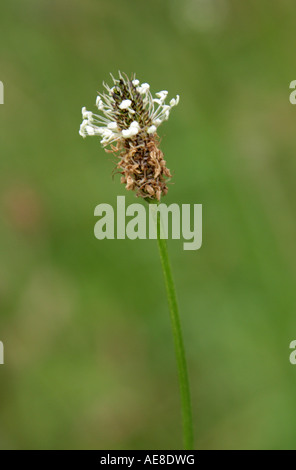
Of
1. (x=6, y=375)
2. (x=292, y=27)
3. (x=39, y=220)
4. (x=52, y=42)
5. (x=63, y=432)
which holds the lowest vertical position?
(x=63, y=432)

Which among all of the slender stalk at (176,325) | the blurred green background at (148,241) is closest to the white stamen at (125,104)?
the slender stalk at (176,325)

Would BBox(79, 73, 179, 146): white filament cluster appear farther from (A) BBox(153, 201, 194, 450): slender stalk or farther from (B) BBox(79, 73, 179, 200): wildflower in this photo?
(A) BBox(153, 201, 194, 450): slender stalk

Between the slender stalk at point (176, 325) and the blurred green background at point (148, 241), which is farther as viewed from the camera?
the blurred green background at point (148, 241)

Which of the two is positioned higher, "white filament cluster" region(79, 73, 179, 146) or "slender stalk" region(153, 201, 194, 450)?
"white filament cluster" region(79, 73, 179, 146)

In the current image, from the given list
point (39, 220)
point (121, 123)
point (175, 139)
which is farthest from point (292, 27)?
point (121, 123)

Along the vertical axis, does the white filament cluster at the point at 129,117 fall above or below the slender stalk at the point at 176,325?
above

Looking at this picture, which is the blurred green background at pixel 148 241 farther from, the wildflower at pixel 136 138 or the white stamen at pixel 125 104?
the white stamen at pixel 125 104

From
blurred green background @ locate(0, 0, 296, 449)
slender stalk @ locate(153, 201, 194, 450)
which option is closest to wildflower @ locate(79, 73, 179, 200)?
slender stalk @ locate(153, 201, 194, 450)

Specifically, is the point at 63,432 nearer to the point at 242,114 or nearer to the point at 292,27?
→ the point at 242,114
